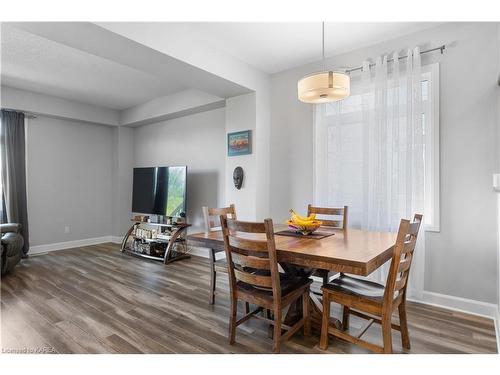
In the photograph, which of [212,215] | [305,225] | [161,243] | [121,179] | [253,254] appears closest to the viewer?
[253,254]

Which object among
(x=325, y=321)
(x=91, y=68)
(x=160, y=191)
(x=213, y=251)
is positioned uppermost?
(x=91, y=68)

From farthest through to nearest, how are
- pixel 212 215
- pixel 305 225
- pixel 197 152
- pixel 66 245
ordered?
1. pixel 66 245
2. pixel 197 152
3. pixel 212 215
4. pixel 305 225

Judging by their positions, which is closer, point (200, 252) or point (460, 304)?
point (460, 304)

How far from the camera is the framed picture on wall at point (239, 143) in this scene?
381cm

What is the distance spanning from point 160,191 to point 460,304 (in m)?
4.32

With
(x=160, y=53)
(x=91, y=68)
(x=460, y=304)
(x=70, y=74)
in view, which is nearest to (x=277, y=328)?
(x=460, y=304)

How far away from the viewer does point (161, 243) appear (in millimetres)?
4758

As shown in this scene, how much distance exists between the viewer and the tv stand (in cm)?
453

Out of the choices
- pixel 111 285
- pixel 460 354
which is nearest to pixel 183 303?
pixel 111 285

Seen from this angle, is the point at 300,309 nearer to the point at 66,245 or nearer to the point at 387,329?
the point at 387,329

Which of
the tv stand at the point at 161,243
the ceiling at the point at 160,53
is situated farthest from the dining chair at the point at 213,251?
the tv stand at the point at 161,243

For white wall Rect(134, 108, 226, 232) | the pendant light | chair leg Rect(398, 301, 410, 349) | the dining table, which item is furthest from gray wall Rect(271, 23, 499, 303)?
white wall Rect(134, 108, 226, 232)

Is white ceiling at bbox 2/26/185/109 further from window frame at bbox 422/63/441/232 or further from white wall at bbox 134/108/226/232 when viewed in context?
window frame at bbox 422/63/441/232
